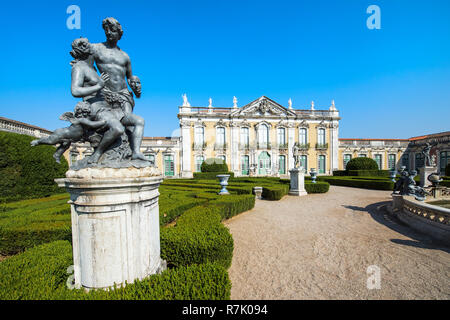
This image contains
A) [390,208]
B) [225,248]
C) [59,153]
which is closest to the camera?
[59,153]

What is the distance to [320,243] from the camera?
4.27 meters

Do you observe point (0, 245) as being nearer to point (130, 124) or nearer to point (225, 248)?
point (130, 124)

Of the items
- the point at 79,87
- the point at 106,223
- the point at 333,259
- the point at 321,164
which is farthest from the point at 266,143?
the point at 106,223

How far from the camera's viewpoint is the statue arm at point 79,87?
1953 millimetres

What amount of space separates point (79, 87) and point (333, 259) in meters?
4.59

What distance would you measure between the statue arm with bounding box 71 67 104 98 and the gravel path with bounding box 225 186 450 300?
3.06 meters

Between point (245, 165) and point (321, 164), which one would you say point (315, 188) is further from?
point (321, 164)

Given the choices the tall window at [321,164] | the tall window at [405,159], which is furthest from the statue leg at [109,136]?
the tall window at [405,159]

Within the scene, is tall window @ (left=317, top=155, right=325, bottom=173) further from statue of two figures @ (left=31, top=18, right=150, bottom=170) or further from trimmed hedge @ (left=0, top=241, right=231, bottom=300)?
statue of two figures @ (left=31, top=18, right=150, bottom=170)

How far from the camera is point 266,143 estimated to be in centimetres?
2338

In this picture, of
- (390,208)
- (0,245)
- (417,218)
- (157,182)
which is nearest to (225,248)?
(157,182)

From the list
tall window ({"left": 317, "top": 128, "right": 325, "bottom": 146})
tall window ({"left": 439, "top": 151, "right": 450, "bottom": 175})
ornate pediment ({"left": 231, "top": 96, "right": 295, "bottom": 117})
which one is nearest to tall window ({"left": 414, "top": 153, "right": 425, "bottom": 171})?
tall window ({"left": 439, "top": 151, "right": 450, "bottom": 175})

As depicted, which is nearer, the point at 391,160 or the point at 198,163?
the point at 198,163
